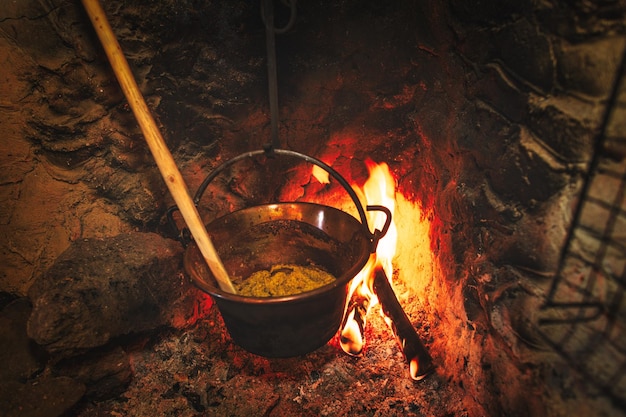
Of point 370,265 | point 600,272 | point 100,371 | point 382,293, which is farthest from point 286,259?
point 600,272

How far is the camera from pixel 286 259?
9.73ft

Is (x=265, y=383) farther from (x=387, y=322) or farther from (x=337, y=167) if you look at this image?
(x=337, y=167)

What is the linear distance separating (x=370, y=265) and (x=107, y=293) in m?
1.90

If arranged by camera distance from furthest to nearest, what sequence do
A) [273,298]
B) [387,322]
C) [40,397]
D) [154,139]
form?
[387,322] < [154,139] < [40,397] < [273,298]

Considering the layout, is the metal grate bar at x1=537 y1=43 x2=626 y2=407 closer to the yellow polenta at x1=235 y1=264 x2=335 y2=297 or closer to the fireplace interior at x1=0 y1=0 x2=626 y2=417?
the fireplace interior at x1=0 y1=0 x2=626 y2=417

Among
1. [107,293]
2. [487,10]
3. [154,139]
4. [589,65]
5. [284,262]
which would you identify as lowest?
[284,262]

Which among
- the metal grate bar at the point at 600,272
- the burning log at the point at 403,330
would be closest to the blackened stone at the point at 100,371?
the burning log at the point at 403,330

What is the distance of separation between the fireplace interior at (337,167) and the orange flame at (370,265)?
0.25 feet

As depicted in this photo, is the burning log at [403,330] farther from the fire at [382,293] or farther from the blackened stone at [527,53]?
the blackened stone at [527,53]

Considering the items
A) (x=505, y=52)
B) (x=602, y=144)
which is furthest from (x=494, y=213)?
(x=505, y=52)

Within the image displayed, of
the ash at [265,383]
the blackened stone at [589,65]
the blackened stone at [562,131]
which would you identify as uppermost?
the blackened stone at [589,65]

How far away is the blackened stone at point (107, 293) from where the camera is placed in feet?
7.10

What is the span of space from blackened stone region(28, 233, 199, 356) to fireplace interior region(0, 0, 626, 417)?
0.01 meters

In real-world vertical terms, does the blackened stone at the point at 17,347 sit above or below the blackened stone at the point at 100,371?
above
